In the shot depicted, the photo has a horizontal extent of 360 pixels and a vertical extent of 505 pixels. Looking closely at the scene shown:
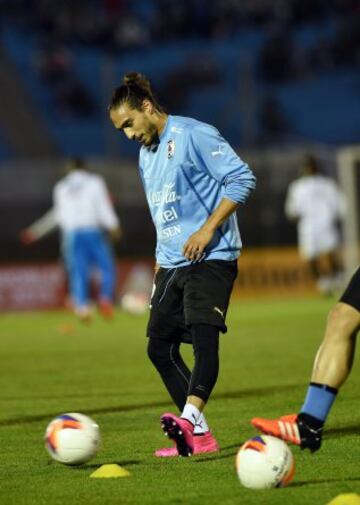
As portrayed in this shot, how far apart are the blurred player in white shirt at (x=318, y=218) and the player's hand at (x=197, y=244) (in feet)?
54.2

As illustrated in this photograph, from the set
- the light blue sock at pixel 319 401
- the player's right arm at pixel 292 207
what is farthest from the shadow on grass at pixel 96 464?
the player's right arm at pixel 292 207

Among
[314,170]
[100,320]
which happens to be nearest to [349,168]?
[314,170]

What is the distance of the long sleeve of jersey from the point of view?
697 centimetres

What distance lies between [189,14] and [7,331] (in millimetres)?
19880

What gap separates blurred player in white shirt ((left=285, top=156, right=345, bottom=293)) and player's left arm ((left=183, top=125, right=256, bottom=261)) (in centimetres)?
1638

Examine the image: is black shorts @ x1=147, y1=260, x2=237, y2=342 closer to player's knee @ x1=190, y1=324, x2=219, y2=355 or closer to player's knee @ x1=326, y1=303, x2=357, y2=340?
player's knee @ x1=190, y1=324, x2=219, y2=355

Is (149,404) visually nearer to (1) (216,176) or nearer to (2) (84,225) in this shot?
(1) (216,176)

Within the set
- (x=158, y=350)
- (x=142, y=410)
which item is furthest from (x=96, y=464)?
(x=142, y=410)

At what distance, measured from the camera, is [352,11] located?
35.6 meters

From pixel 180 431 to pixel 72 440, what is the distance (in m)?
0.57

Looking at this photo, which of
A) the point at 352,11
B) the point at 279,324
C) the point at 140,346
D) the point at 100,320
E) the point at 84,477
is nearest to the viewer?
the point at 84,477

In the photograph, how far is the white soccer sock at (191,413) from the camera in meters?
6.78

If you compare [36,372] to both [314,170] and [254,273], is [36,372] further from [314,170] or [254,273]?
[254,273]

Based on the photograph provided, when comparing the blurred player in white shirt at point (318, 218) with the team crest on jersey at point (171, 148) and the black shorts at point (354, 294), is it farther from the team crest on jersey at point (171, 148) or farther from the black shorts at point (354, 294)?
the black shorts at point (354, 294)
